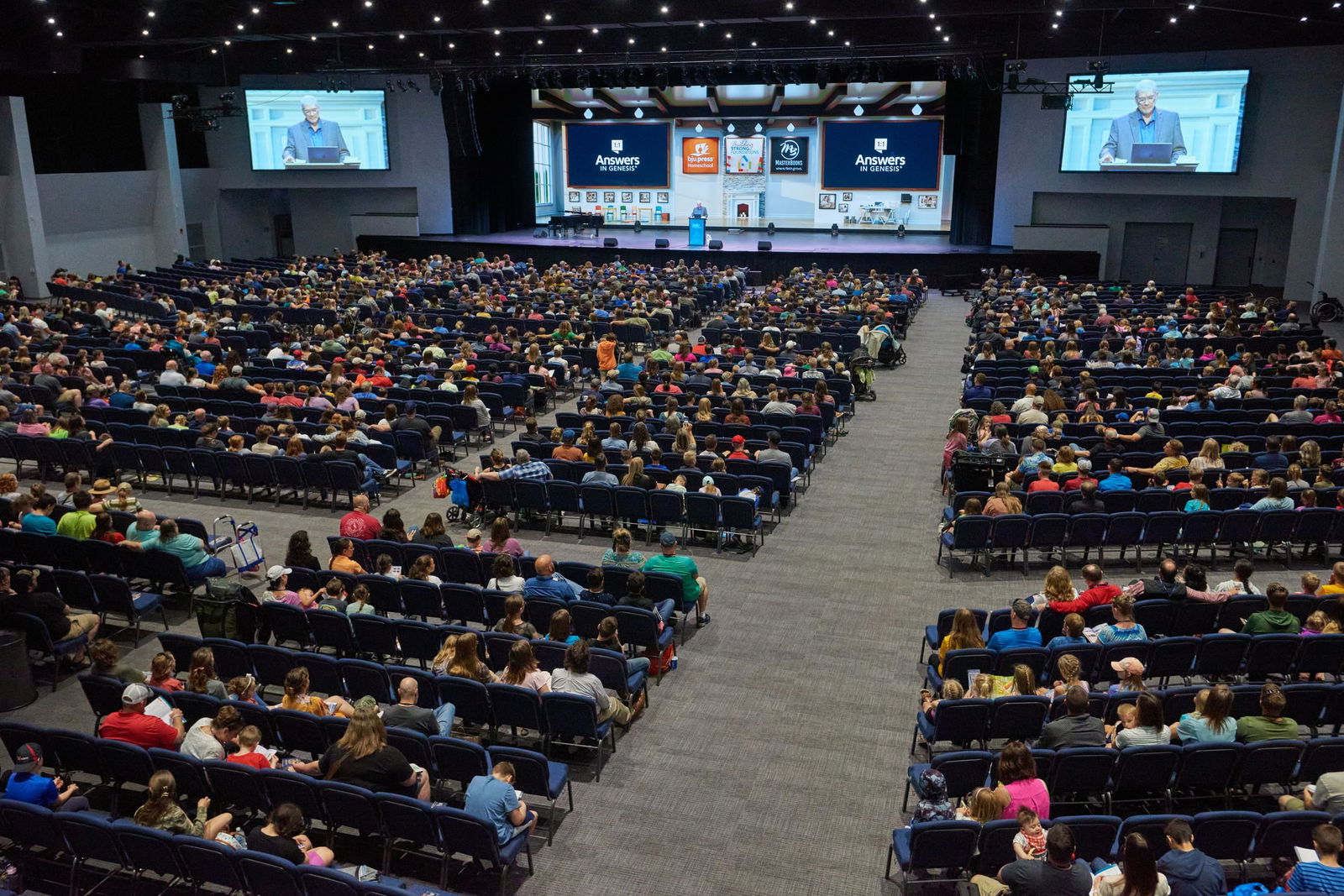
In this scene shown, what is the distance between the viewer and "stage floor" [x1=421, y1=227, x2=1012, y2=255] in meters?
33.2

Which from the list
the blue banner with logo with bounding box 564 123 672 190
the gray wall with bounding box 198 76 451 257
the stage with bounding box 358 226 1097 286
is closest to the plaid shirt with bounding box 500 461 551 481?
the stage with bounding box 358 226 1097 286

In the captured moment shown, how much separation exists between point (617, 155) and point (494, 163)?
5.68m

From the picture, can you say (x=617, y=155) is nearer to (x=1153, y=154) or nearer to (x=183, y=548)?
(x=1153, y=154)

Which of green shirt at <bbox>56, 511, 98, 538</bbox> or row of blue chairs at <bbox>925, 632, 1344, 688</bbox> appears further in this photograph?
green shirt at <bbox>56, 511, 98, 538</bbox>

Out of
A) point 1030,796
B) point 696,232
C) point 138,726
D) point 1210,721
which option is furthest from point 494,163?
point 1030,796

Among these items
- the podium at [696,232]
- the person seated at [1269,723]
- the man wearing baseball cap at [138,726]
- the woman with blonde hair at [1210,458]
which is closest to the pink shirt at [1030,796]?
the person seated at [1269,723]

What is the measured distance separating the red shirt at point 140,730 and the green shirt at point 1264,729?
7186mm

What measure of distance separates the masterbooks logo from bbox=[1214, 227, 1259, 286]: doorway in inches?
720

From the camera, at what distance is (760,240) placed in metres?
36.7

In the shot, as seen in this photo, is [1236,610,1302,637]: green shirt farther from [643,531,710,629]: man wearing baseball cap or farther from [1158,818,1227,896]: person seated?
[643,531,710,629]: man wearing baseball cap

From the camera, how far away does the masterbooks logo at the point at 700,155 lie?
40094 millimetres

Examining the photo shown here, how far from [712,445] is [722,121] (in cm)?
2982

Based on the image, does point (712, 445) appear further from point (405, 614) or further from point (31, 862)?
point (31, 862)

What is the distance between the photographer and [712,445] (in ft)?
40.8
